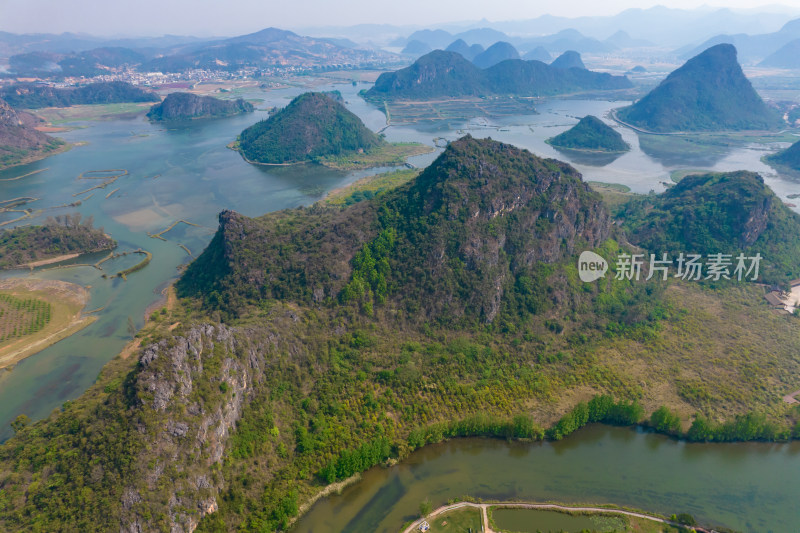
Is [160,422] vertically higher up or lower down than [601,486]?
higher up

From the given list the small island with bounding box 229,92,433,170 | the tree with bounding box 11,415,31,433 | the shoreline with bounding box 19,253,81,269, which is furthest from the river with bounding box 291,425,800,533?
the small island with bounding box 229,92,433,170

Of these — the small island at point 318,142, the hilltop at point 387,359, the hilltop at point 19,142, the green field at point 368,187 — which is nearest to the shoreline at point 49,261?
the hilltop at point 387,359

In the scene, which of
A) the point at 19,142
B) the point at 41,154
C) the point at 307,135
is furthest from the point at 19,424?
the point at 19,142

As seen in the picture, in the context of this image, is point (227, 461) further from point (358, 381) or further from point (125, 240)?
point (125, 240)

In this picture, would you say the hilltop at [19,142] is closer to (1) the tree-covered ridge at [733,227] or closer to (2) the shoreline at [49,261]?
(2) the shoreline at [49,261]

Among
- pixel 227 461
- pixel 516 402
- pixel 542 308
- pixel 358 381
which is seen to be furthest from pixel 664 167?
pixel 227 461

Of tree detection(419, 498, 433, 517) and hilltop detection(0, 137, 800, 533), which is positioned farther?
tree detection(419, 498, 433, 517)

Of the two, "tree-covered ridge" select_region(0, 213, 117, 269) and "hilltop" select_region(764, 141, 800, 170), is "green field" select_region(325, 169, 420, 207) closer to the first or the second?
"tree-covered ridge" select_region(0, 213, 117, 269)
